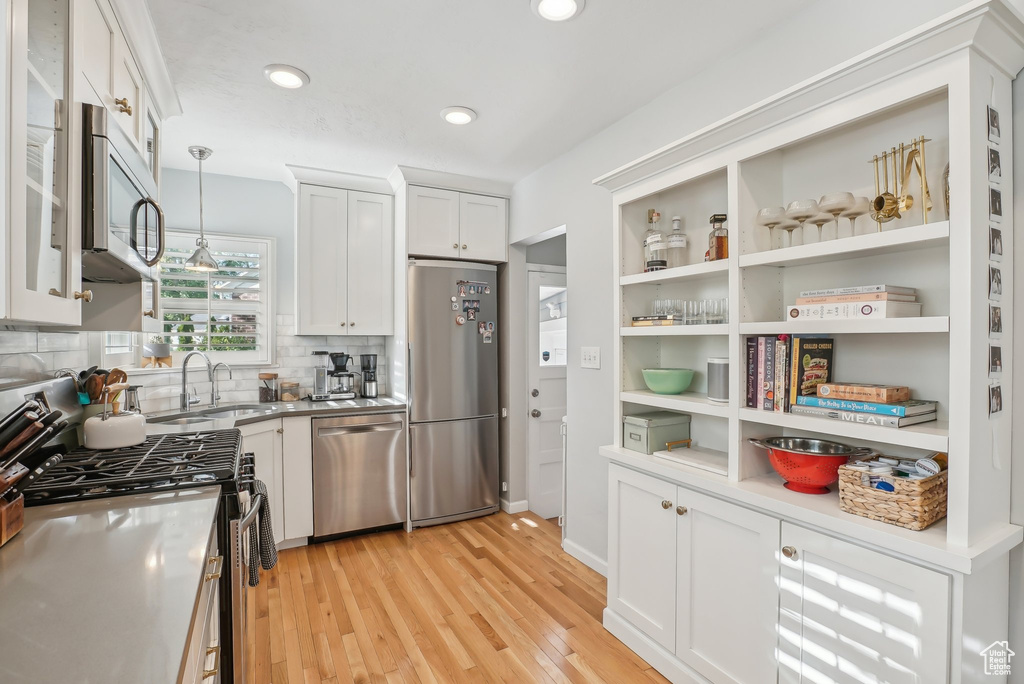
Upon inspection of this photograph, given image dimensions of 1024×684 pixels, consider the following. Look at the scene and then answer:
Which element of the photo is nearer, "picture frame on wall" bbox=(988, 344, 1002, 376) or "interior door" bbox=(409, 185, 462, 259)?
"picture frame on wall" bbox=(988, 344, 1002, 376)

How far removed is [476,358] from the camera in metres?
3.77

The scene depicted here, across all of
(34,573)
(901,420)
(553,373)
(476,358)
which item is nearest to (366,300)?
(476,358)

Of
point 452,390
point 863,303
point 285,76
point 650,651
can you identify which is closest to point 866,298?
point 863,303

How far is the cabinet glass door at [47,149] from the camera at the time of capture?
3.28 ft

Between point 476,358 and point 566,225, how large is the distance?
3.92ft

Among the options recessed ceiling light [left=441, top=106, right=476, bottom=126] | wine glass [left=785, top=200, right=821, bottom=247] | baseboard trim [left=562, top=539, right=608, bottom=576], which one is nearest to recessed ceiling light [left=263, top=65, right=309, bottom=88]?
recessed ceiling light [left=441, top=106, right=476, bottom=126]

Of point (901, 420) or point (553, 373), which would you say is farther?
point (553, 373)

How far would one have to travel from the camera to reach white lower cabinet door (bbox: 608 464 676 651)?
2.02 metres

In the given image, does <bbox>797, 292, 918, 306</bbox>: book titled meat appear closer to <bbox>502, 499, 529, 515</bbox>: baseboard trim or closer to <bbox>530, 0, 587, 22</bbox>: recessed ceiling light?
<bbox>530, 0, 587, 22</bbox>: recessed ceiling light

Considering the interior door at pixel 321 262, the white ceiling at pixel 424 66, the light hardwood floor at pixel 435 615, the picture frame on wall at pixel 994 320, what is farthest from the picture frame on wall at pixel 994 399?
the interior door at pixel 321 262

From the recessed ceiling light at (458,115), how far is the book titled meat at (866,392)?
2084 millimetres

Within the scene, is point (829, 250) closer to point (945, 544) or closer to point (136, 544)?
point (945, 544)

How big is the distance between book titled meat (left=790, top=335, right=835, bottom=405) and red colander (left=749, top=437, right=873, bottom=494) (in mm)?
175

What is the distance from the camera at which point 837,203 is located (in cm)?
155
